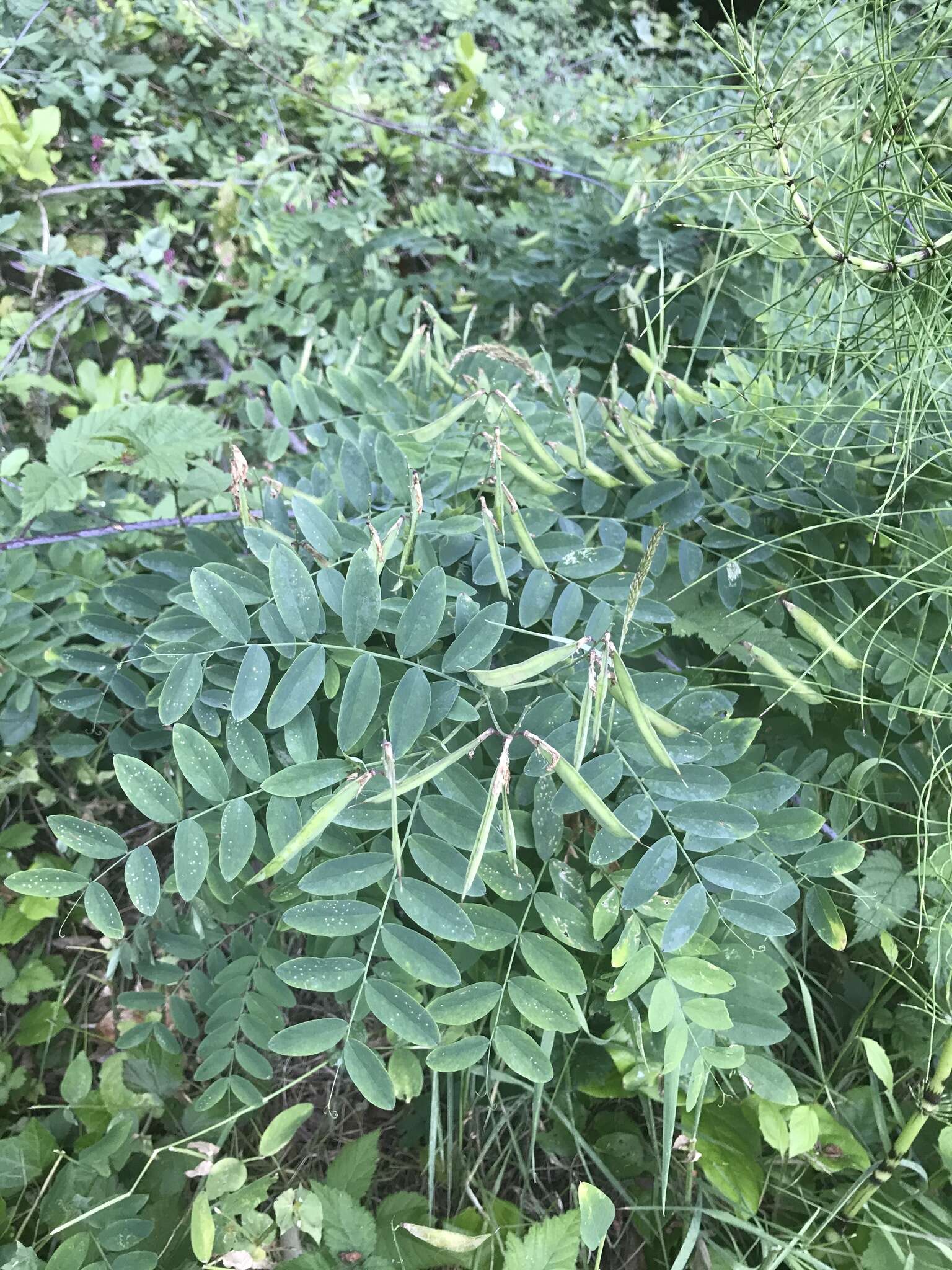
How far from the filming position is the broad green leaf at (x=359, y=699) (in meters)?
0.58

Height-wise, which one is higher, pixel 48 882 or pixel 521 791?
pixel 521 791

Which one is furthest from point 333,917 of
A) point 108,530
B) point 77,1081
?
point 108,530

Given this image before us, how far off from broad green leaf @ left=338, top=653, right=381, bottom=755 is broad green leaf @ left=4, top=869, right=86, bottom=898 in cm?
24

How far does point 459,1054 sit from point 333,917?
0.15 m

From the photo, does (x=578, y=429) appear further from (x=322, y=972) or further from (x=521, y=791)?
(x=322, y=972)

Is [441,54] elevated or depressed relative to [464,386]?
elevated

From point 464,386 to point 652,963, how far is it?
723mm

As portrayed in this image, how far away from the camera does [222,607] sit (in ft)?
2.04

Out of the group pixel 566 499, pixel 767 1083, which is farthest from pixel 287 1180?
pixel 566 499

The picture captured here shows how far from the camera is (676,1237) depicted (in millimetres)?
783

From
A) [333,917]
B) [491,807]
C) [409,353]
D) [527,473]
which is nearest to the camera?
[491,807]

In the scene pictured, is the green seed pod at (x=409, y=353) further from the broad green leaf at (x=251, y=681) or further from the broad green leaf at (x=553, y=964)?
the broad green leaf at (x=553, y=964)

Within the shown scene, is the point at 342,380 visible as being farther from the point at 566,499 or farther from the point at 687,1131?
the point at 687,1131

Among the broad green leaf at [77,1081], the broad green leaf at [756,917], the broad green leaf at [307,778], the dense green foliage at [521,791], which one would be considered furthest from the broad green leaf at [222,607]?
the broad green leaf at [77,1081]
